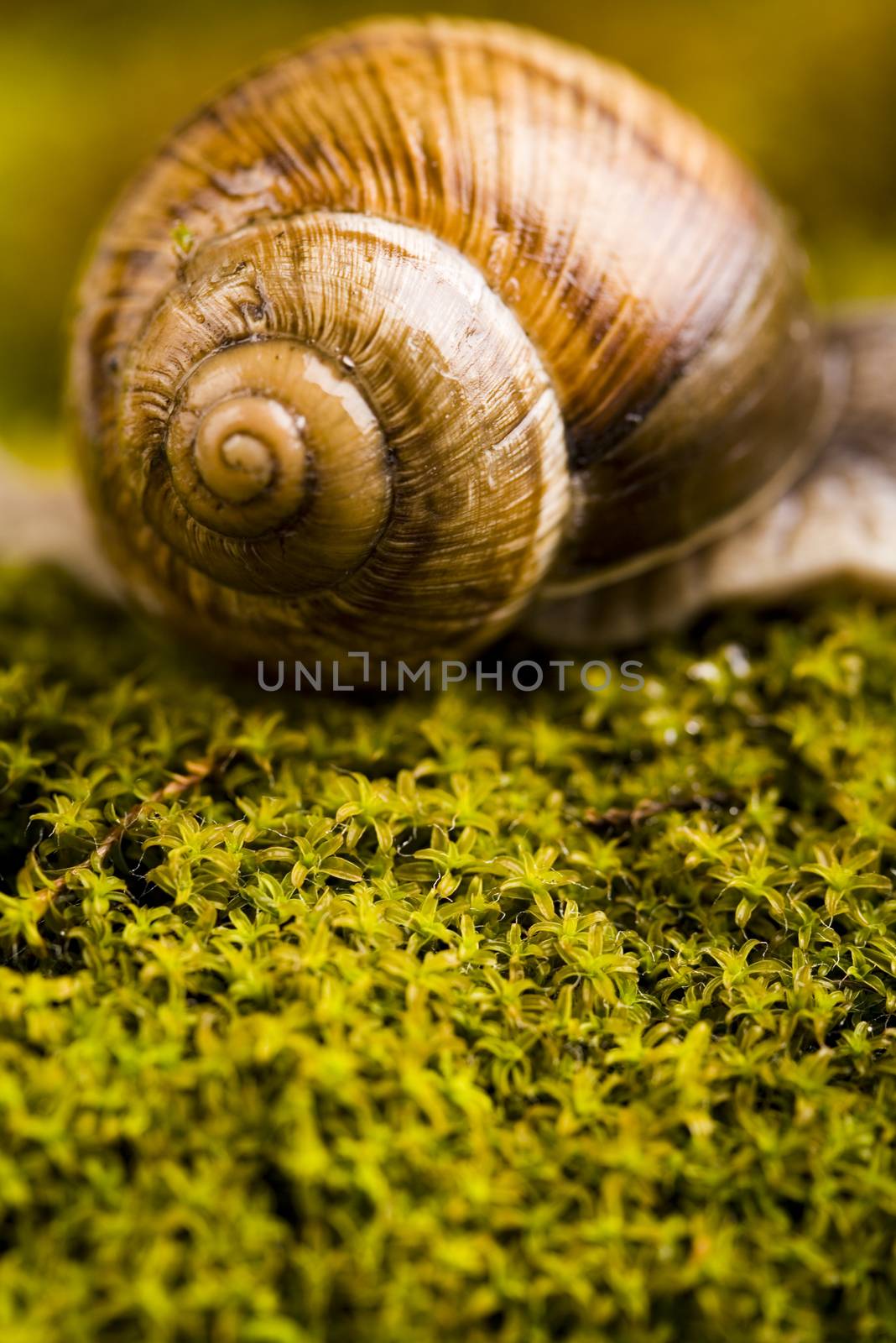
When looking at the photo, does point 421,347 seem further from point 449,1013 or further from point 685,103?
point 685,103

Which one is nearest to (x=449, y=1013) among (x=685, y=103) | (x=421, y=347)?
(x=421, y=347)

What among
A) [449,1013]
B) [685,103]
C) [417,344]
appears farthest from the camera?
[685,103]

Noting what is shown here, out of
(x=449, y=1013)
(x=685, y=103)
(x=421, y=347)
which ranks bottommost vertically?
(x=449, y=1013)

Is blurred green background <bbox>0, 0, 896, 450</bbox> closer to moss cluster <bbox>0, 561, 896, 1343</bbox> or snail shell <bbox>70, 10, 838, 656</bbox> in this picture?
snail shell <bbox>70, 10, 838, 656</bbox>

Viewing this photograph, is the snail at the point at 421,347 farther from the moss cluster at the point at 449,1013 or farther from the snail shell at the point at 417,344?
the moss cluster at the point at 449,1013

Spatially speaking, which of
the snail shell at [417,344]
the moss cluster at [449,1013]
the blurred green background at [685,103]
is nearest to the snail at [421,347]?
the snail shell at [417,344]

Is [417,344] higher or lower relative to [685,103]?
lower

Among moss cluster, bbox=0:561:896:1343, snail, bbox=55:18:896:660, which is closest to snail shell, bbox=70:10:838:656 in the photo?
snail, bbox=55:18:896:660
